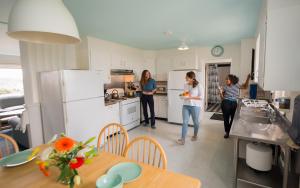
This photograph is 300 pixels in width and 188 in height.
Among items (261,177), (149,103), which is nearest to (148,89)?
(149,103)

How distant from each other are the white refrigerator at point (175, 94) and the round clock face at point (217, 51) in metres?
1.06

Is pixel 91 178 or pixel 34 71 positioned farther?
pixel 34 71

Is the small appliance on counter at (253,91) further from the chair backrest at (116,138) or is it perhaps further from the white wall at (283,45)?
the chair backrest at (116,138)

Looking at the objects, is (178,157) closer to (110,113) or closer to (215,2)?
(110,113)

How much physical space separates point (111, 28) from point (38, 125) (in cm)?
225

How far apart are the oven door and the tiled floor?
0.31 meters

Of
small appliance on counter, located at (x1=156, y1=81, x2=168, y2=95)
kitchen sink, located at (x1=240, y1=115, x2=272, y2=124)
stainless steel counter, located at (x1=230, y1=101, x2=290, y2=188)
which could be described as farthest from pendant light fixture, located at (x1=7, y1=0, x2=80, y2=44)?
small appliance on counter, located at (x1=156, y1=81, x2=168, y2=95)

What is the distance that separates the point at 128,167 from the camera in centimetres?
120

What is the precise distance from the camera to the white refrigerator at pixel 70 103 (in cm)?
262

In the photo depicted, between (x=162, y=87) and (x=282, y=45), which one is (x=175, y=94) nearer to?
(x=162, y=87)

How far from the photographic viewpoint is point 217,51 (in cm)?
473

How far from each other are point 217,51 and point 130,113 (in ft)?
10.3

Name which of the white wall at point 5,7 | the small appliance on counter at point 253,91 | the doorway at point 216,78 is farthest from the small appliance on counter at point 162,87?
the white wall at point 5,7

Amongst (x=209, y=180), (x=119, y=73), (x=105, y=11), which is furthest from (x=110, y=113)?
(x=209, y=180)
